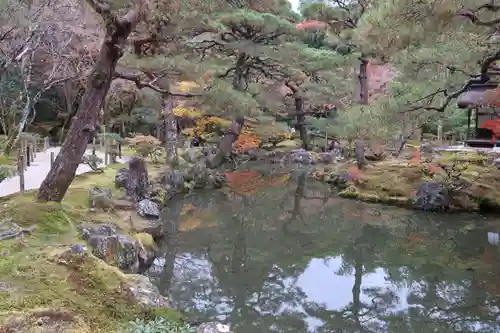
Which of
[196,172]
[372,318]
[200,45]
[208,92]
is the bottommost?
[372,318]

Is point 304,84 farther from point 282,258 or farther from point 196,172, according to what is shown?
point 282,258

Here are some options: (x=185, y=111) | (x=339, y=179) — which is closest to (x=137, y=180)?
(x=339, y=179)

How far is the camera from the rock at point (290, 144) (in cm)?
2401

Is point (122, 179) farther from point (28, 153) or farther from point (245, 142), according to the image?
point (245, 142)

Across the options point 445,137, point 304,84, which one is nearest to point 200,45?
point 304,84

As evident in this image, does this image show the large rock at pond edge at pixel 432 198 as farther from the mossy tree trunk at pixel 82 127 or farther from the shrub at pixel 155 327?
the shrub at pixel 155 327

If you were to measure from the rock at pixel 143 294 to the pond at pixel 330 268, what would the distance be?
3.23ft

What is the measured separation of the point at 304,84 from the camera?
17516 mm

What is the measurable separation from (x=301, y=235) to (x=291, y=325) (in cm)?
387

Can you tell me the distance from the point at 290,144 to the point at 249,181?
31.6ft

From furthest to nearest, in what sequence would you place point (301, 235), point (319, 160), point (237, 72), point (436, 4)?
1. point (319, 160)
2. point (237, 72)
3. point (301, 235)
4. point (436, 4)

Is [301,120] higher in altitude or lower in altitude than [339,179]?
higher

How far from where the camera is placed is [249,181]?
15.4 meters

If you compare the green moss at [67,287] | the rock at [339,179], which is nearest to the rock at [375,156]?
the rock at [339,179]
